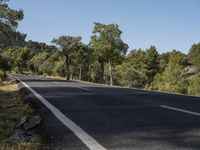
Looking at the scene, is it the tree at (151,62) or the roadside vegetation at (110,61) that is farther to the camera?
the tree at (151,62)

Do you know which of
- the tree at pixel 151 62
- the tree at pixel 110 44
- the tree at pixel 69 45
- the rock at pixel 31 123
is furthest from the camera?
the tree at pixel 151 62

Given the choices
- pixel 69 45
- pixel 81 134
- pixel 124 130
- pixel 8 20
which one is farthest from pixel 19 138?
pixel 69 45

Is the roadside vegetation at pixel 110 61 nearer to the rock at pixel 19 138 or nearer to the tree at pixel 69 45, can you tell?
the tree at pixel 69 45

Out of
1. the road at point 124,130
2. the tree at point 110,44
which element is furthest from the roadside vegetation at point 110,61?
the road at point 124,130

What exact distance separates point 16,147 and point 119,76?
227ft

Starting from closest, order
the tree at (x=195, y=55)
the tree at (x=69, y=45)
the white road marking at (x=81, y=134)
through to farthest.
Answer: the white road marking at (x=81, y=134)
the tree at (x=69, y=45)
the tree at (x=195, y=55)

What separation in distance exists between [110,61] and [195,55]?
29.7 meters

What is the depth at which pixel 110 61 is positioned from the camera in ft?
169

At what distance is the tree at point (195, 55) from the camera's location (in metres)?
73.2

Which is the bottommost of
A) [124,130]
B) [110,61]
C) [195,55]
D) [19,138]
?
[19,138]

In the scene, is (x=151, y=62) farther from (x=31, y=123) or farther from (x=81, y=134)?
(x=81, y=134)

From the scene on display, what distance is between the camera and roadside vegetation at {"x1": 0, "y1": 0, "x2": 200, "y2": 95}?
33.3m

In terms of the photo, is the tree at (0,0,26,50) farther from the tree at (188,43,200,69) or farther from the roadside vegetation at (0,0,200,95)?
the tree at (188,43,200,69)

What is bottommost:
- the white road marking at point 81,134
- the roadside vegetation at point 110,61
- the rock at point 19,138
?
the rock at point 19,138
